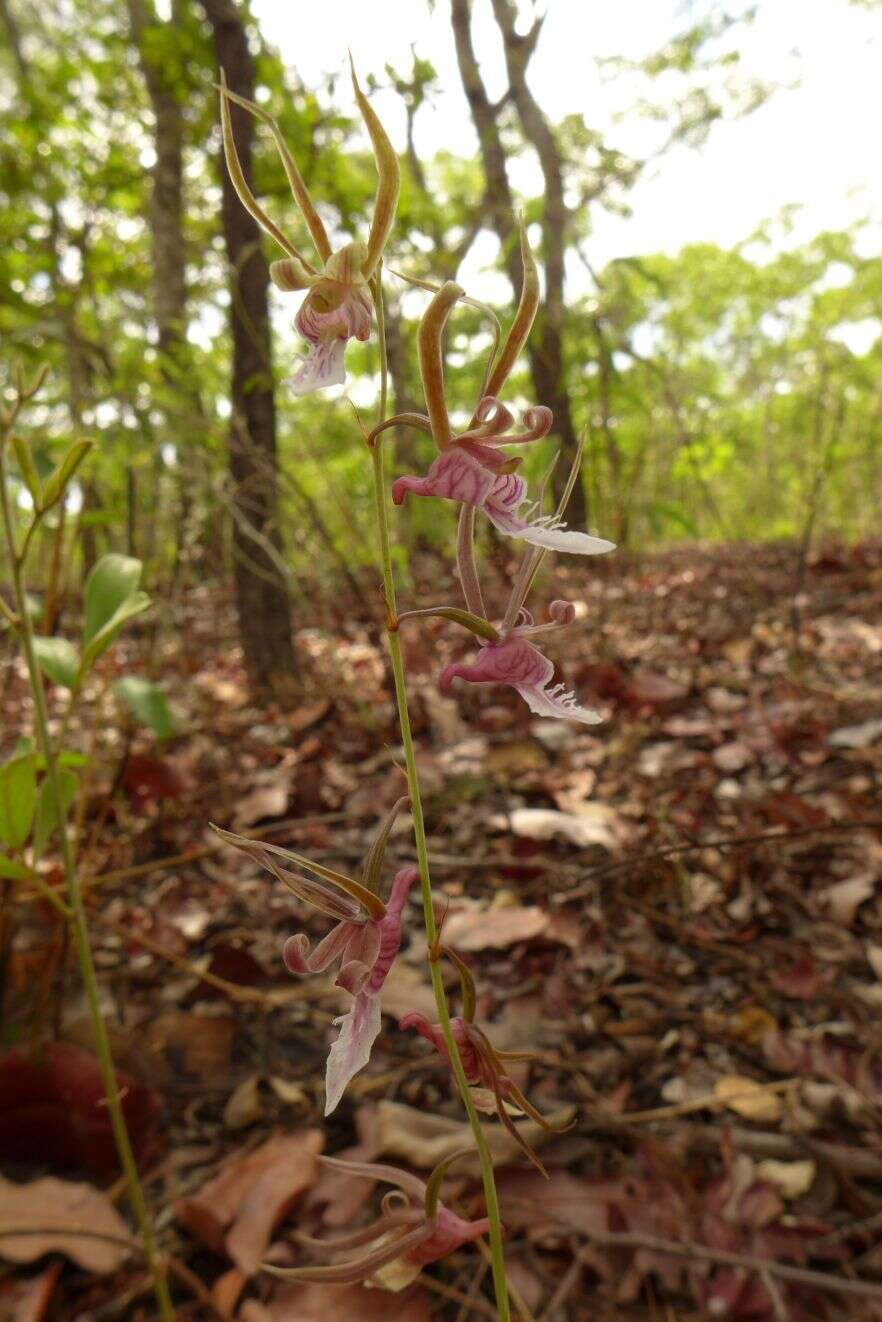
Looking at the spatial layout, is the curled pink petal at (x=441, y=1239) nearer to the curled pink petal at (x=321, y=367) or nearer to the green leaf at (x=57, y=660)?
the curled pink petal at (x=321, y=367)

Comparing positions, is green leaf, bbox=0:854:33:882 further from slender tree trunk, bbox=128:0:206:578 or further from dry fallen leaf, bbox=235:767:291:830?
slender tree trunk, bbox=128:0:206:578

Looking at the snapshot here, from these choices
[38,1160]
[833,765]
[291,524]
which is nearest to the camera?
[38,1160]

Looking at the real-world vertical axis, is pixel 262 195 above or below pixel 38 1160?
above

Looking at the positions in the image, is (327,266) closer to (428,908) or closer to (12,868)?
(428,908)

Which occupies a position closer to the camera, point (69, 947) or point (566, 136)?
point (69, 947)

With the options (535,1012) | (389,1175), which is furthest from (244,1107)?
(389,1175)

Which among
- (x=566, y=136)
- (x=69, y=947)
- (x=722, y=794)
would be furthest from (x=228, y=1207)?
(x=566, y=136)

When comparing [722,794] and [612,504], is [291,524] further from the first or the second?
[722,794]
